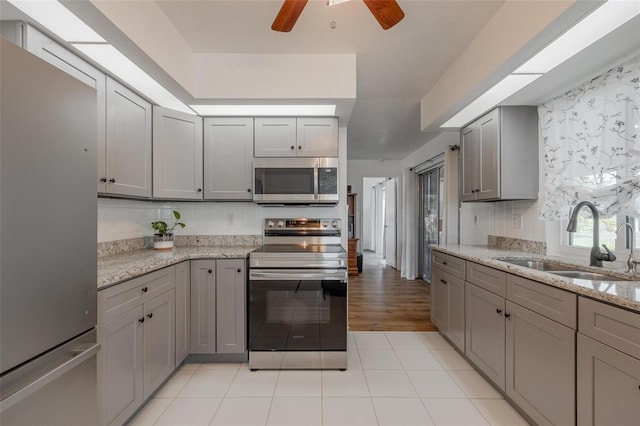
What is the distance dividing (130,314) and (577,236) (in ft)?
10.2

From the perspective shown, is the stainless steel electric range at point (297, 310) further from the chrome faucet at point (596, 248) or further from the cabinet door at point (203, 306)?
the chrome faucet at point (596, 248)

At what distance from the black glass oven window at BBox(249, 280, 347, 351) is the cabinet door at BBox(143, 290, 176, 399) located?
553 millimetres

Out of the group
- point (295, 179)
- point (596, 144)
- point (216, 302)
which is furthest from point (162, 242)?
point (596, 144)

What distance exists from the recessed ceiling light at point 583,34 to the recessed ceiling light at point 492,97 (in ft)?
0.37

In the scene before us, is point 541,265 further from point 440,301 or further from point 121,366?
point 121,366

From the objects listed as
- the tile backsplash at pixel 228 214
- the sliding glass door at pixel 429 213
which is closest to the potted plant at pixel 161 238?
the tile backsplash at pixel 228 214

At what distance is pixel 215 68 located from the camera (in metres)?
2.28

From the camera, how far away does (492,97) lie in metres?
2.35

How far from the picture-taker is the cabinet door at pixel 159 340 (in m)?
1.76

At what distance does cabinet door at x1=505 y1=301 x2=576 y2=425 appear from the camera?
4.50 ft

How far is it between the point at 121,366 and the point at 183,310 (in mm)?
657

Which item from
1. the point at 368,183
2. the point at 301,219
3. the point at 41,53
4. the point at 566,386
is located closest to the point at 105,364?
the point at 41,53

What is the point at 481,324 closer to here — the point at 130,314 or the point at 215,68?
the point at 130,314

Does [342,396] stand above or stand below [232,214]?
below
